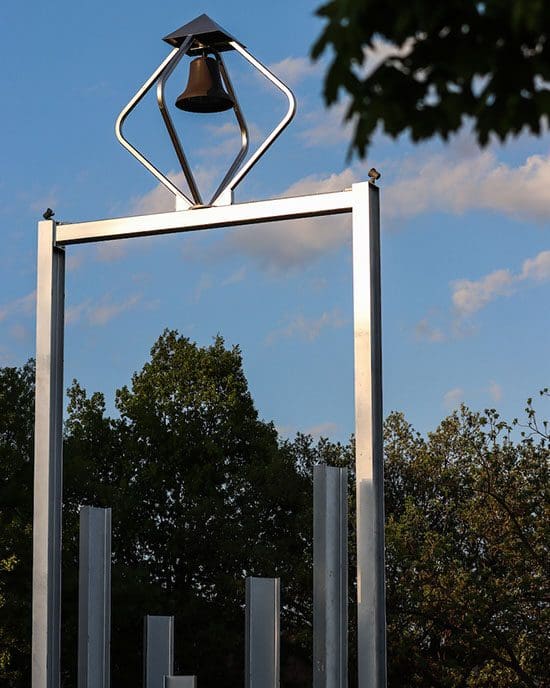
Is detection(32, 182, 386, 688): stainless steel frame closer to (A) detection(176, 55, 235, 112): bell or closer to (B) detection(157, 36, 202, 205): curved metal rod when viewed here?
(B) detection(157, 36, 202, 205): curved metal rod

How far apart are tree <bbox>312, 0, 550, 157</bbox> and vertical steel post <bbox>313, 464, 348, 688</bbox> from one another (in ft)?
11.0

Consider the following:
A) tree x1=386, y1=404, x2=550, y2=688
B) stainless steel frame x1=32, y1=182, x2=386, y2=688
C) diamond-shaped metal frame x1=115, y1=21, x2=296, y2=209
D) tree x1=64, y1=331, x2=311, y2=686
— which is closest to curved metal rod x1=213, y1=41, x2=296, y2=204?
diamond-shaped metal frame x1=115, y1=21, x2=296, y2=209

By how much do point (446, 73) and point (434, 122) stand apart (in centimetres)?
10

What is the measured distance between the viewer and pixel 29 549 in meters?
17.9

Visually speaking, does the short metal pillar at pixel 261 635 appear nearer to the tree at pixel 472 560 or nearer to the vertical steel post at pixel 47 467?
the vertical steel post at pixel 47 467

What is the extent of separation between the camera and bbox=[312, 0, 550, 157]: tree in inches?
85.6

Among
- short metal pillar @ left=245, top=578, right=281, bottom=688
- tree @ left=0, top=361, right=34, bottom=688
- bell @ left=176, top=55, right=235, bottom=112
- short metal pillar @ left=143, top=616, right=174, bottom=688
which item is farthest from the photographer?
tree @ left=0, top=361, right=34, bottom=688

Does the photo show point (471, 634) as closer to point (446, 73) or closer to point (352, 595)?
point (352, 595)

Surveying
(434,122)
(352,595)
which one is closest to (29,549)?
(352,595)

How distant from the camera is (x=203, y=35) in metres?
6.29

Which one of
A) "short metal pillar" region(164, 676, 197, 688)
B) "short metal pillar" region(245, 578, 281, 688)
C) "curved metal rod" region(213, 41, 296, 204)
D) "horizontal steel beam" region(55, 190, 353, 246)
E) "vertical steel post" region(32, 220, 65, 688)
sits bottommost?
"short metal pillar" region(164, 676, 197, 688)

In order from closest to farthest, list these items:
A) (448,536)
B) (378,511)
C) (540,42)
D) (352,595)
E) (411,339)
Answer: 1. (540,42)
2. (378,511)
3. (448,536)
4. (352,595)
5. (411,339)

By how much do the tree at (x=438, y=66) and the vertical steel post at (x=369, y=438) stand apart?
3.08 meters

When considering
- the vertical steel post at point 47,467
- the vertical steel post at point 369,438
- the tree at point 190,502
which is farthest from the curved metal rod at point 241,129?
the tree at point 190,502
